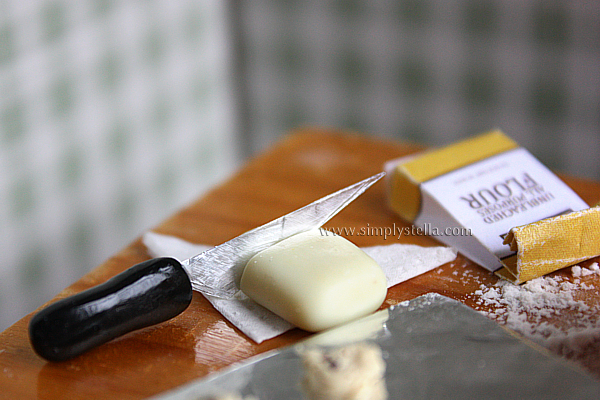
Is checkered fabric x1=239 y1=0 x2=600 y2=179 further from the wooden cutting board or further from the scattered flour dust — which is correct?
the scattered flour dust

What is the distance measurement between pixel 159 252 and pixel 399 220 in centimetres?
29

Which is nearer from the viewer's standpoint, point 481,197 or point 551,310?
point 551,310

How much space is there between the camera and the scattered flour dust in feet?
1.70

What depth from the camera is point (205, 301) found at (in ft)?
1.97

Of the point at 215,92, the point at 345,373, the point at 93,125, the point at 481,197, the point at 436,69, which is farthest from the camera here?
the point at 215,92

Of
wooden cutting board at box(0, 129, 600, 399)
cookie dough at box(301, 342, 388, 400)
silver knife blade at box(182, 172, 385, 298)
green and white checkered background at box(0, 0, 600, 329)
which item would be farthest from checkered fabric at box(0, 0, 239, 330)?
cookie dough at box(301, 342, 388, 400)

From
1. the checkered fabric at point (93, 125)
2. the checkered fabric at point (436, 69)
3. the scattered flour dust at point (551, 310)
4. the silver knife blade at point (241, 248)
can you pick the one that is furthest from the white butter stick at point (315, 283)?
the checkered fabric at point (436, 69)

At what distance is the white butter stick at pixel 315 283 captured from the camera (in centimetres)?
52

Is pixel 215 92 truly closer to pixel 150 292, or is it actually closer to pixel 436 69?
pixel 436 69

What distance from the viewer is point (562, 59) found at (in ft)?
4.91

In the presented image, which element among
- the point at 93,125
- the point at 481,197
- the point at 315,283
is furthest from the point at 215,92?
the point at 315,283

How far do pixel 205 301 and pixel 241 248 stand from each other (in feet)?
0.22

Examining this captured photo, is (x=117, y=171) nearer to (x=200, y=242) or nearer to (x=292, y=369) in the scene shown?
(x=200, y=242)

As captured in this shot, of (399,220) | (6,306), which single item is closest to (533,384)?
(399,220)
